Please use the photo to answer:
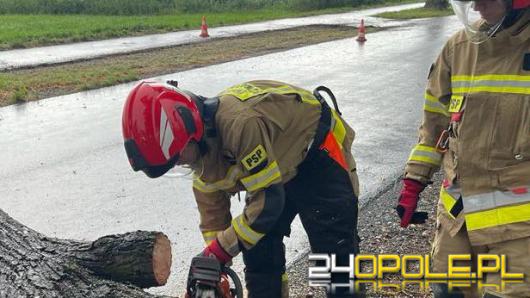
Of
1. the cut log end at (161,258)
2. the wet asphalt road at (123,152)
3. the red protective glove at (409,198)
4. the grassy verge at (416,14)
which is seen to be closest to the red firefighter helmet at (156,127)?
the cut log end at (161,258)

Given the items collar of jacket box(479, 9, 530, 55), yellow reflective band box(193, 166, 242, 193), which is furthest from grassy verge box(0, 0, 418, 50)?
collar of jacket box(479, 9, 530, 55)

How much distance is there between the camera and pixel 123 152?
7.33m

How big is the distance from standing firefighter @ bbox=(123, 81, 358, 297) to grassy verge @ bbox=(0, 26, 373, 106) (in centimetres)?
780

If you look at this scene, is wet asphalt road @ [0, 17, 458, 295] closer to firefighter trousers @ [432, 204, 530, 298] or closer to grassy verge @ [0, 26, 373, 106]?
grassy verge @ [0, 26, 373, 106]

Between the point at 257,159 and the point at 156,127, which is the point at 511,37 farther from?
the point at 156,127

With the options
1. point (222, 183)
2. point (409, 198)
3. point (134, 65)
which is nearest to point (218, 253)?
point (222, 183)

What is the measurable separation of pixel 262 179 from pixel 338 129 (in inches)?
27.1

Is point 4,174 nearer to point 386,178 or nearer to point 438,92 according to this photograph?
point 386,178

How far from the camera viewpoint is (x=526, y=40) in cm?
243

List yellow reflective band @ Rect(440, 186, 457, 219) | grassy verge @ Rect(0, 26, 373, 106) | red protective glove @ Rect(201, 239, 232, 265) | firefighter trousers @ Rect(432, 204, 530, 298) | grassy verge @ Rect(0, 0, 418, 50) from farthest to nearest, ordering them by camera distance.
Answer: grassy verge @ Rect(0, 0, 418, 50) < grassy verge @ Rect(0, 26, 373, 106) < red protective glove @ Rect(201, 239, 232, 265) < yellow reflective band @ Rect(440, 186, 457, 219) < firefighter trousers @ Rect(432, 204, 530, 298)

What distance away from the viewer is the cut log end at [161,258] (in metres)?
3.23

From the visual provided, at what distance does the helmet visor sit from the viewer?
248 cm

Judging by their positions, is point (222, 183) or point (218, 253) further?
point (222, 183)

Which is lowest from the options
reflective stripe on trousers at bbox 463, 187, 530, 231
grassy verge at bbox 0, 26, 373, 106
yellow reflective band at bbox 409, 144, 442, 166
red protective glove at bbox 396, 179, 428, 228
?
grassy verge at bbox 0, 26, 373, 106
